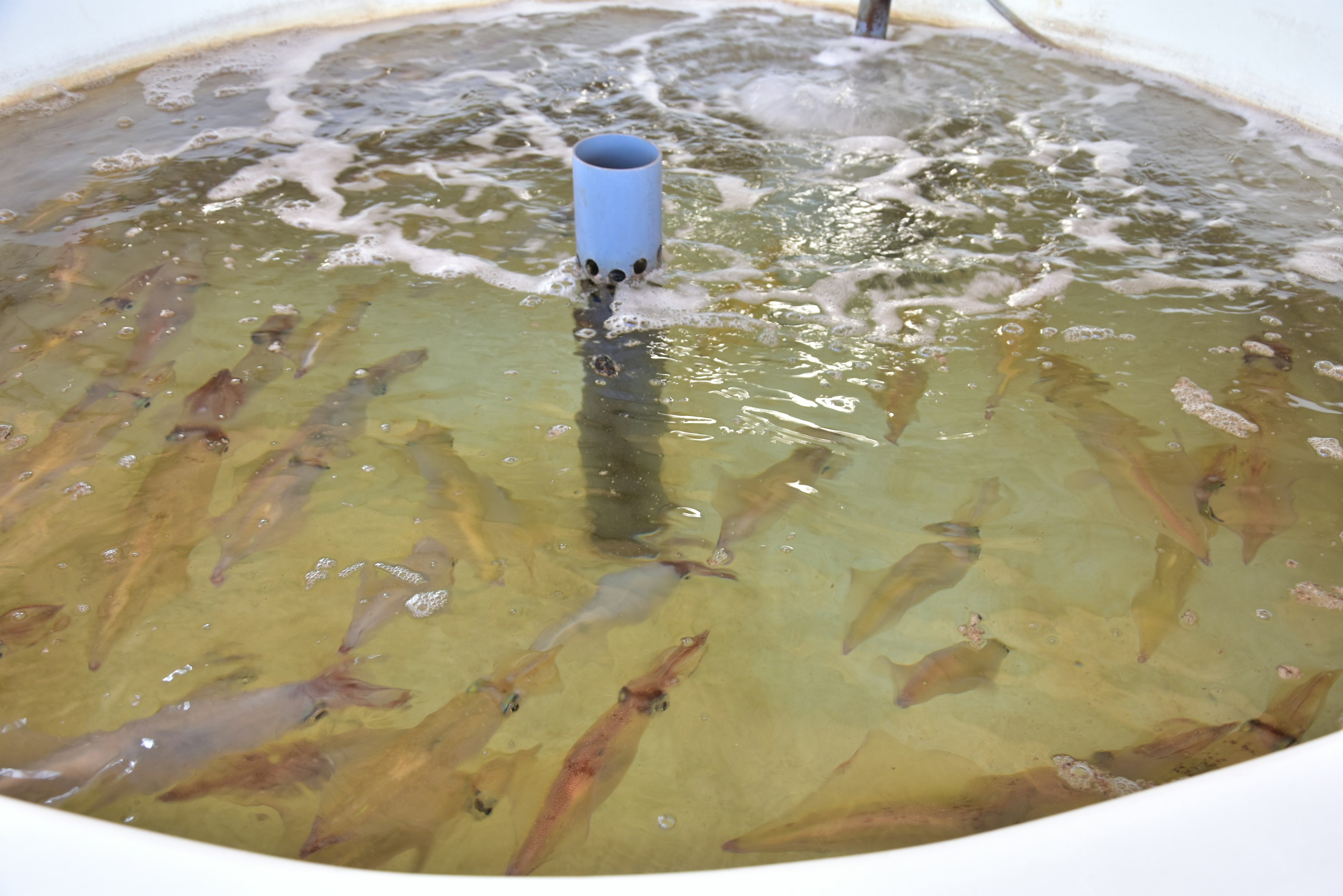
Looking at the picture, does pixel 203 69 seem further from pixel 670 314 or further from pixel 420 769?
pixel 420 769

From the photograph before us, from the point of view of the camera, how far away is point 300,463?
1758 millimetres

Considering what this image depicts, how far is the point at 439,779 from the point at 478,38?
12.5 feet

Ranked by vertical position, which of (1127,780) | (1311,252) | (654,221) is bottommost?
(1127,780)

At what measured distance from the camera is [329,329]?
2.15 meters

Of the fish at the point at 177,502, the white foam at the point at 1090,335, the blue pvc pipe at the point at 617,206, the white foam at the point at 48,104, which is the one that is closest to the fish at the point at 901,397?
the white foam at the point at 1090,335

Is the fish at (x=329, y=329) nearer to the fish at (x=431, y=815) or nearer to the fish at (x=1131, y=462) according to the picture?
the fish at (x=431, y=815)

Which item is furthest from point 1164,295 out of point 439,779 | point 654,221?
point 439,779

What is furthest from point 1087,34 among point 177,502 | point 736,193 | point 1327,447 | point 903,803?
point 177,502

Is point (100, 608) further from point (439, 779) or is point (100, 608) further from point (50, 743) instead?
point (439, 779)

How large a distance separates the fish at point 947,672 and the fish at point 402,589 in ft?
2.62

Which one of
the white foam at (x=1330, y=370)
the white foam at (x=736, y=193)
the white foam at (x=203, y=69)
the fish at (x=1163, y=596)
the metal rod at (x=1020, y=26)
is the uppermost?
the metal rod at (x=1020, y=26)

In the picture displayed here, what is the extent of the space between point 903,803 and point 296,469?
133 cm

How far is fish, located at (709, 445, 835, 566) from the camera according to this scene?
1630 millimetres

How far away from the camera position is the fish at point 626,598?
1.45 m
